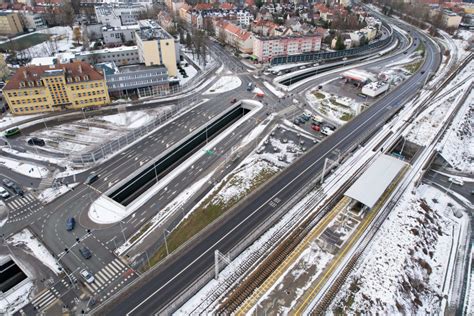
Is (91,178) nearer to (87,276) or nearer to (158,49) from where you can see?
(87,276)

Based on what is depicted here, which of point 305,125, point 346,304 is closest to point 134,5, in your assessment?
point 305,125

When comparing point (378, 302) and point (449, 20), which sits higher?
point (449, 20)

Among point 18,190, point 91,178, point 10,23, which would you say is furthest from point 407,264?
point 10,23

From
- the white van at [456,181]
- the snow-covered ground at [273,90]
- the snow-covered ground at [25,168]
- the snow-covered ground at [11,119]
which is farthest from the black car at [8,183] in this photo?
the white van at [456,181]

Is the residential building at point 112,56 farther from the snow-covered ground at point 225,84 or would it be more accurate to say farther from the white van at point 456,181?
the white van at point 456,181

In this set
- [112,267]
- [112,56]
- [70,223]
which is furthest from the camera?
[112,56]

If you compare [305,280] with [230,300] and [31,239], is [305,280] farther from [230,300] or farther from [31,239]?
[31,239]
